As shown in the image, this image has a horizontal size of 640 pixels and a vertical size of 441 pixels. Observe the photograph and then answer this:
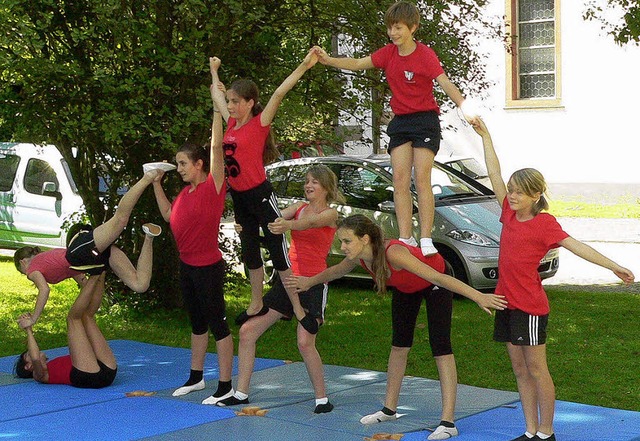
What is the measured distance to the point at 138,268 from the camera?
845 centimetres

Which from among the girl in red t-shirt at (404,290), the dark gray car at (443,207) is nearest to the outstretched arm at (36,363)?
the girl in red t-shirt at (404,290)

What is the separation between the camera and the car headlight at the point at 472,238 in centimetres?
1262

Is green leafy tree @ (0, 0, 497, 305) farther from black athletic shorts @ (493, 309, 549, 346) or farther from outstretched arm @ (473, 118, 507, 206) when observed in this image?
black athletic shorts @ (493, 309, 549, 346)

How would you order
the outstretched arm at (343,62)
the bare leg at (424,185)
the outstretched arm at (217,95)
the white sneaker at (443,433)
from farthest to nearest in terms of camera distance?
1. the outstretched arm at (217,95)
2. the bare leg at (424,185)
3. the outstretched arm at (343,62)
4. the white sneaker at (443,433)

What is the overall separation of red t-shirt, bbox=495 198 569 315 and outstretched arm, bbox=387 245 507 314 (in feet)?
0.40

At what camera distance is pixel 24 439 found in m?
7.08

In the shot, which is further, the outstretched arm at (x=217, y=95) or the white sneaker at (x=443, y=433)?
the outstretched arm at (x=217, y=95)

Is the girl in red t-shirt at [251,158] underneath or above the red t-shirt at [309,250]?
above

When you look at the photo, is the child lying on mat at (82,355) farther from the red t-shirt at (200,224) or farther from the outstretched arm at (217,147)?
Answer: the outstretched arm at (217,147)

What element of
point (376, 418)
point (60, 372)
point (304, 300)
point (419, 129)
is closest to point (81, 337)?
point (60, 372)

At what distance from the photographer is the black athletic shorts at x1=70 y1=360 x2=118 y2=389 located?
8.63 meters

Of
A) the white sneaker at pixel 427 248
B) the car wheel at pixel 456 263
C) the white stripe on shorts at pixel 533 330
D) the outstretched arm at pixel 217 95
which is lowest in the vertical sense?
the car wheel at pixel 456 263

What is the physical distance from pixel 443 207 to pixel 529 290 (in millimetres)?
6538

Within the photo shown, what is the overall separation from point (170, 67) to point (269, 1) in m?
1.29
